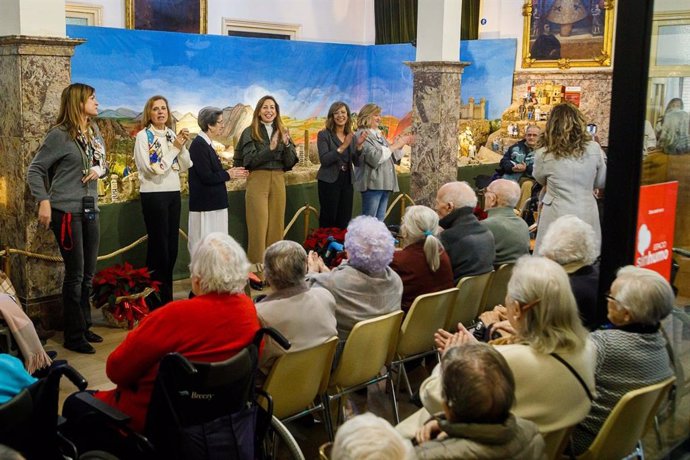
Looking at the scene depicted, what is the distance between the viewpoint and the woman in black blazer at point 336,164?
25.0 feet

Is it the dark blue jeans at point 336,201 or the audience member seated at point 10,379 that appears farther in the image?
the dark blue jeans at point 336,201

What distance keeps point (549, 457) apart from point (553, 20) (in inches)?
411

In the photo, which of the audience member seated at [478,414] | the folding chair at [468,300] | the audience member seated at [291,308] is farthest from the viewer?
the folding chair at [468,300]

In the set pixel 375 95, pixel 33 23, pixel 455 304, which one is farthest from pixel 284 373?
pixel 375 95

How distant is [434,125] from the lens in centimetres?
838

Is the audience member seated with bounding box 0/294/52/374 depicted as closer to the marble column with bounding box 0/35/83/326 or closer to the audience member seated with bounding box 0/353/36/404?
the audience member seated with bounding box 0/353/36/404

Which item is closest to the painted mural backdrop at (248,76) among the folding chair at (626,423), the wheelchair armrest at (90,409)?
the wheelchair armrest at (90,409)

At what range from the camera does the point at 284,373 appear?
3.49 m

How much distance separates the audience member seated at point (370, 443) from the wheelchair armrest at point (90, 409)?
1225 millimetres

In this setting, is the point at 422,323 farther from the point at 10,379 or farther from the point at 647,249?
the point at 10,379

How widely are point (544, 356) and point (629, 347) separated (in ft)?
1.64

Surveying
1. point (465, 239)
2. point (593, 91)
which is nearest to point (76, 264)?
point (465, 239)

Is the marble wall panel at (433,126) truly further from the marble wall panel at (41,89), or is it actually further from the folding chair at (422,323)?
the folding chair at (422,323)

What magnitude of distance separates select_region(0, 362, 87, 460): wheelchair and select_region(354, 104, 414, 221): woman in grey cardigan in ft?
16.7
